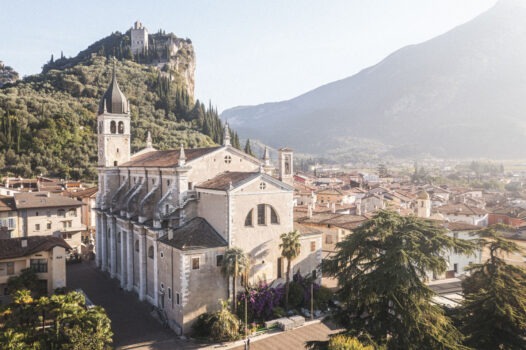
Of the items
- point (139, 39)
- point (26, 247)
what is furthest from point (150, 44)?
point (26, 247)

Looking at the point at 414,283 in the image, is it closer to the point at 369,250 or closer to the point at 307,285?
the point at 369,250

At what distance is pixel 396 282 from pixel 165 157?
2768 cm

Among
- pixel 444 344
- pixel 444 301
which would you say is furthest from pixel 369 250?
pixel 444 301

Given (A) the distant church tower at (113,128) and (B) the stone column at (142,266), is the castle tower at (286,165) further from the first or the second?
(A) the distant church tower at (113,128)

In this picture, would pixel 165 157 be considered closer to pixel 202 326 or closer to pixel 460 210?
pixel 202 326

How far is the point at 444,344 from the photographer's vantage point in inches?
873

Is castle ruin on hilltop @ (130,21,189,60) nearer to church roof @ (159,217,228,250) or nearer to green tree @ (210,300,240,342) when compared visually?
church roof @ (159,217,228,250)

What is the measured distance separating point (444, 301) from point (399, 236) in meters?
16.2

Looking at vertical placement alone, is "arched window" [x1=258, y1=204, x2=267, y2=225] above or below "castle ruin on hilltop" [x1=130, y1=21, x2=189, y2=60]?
below

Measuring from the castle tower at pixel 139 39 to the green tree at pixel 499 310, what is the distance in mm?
168541

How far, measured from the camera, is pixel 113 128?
51062 millimetres

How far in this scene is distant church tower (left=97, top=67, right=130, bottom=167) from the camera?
50.2m

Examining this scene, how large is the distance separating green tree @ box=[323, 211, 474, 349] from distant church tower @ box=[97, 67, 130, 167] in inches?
1329

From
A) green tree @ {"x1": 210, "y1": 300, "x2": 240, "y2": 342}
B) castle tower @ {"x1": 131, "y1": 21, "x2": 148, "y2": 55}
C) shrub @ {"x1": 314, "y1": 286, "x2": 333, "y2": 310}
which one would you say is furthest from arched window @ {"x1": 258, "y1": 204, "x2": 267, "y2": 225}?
castle tower @ {"x1": 131, "y1": 21, "x2": 148, "y2": 55}
